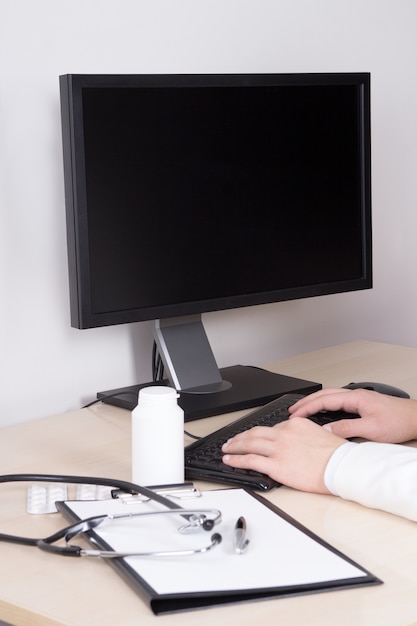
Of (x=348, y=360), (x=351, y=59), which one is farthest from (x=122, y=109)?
(x=351, y=59)

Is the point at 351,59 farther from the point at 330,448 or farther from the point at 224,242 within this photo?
the point at 330,448

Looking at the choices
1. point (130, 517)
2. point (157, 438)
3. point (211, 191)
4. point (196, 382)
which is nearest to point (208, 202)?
point (211, 191)

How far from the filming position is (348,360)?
1.84 meters

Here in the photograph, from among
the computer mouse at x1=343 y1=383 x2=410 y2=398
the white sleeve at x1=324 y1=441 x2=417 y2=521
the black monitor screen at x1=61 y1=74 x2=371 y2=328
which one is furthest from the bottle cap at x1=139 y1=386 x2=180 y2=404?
the computer mouse at x1=343 y1=383 x2=410 y2=398

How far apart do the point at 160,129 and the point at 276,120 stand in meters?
0.24

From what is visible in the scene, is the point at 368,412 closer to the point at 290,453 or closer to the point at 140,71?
the point at 290,453

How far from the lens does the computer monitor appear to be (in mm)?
1380

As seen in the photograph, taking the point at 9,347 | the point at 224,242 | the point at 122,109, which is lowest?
the point at 9,347

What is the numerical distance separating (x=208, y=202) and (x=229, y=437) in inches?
16.8

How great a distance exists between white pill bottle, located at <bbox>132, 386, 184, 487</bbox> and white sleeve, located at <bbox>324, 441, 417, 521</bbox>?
0.19 meters

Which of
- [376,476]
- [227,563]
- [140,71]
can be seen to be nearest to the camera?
[227,563]

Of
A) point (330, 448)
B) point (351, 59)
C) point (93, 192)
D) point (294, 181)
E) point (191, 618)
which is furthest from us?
point (351, 59)

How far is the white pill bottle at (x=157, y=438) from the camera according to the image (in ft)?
3.58

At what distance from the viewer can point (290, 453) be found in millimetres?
1142
